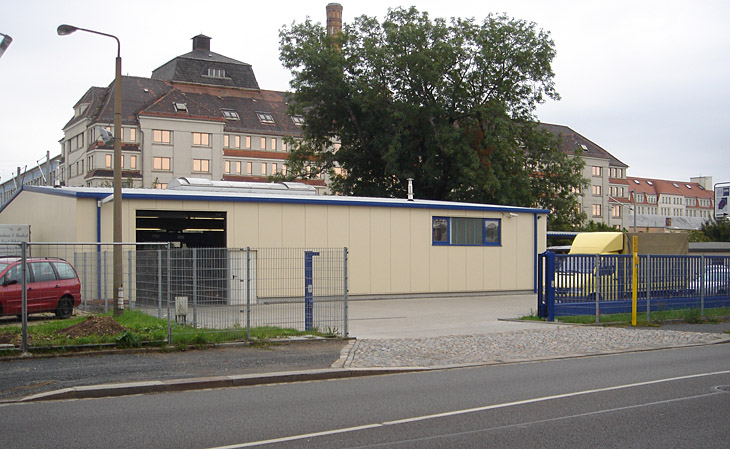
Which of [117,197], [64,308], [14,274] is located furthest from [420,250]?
[14,274]

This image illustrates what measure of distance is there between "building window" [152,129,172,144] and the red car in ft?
229

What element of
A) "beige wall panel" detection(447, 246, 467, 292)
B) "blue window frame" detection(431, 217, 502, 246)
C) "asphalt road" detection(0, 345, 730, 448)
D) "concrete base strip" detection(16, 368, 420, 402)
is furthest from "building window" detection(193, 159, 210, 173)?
"asphalt road" detection(0, 345, 730, 448)

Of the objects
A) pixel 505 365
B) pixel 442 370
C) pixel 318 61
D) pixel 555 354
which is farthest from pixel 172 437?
pixel 318 61

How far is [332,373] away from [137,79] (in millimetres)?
87268

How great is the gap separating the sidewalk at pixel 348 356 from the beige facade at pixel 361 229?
684 centimetres

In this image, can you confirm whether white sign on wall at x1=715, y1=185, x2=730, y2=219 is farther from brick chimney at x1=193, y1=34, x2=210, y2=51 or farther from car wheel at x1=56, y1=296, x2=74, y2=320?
brick chimney at x1=193, y1=34, x2=210, y2=51

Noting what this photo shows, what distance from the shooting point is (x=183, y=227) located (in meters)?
27.1

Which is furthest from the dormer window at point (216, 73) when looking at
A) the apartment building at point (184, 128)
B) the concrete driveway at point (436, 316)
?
the concrete driveway at point (436, 316)

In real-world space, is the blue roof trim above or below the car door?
above

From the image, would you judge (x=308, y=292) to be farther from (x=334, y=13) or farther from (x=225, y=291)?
(x=334, y=13)

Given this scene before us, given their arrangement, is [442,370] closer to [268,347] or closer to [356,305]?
[268,347]

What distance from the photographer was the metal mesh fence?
47.0 ft

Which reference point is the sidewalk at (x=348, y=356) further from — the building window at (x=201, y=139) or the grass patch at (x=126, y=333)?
the building window at (x=201, y=139)

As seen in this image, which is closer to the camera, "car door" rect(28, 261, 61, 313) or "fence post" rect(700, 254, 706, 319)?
"car door" rect(28, 261, 61, 313)
